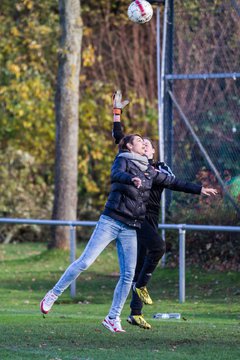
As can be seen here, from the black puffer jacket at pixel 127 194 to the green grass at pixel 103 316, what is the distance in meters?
1.17

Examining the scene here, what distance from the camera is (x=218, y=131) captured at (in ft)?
55.9

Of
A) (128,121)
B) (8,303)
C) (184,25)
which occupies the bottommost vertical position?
(8,303)

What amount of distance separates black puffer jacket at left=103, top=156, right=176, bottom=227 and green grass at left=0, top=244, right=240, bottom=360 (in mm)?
1174

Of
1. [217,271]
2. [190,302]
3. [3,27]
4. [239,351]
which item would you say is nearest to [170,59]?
[217,271]

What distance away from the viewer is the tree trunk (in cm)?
1958

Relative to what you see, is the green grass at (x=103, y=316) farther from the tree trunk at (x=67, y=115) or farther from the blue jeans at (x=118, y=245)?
the tree trunk at (x=67, y=115)

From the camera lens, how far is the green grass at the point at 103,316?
9.02m

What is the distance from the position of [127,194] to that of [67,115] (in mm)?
10163

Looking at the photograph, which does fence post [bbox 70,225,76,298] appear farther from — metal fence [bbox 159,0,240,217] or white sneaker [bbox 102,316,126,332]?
white sneaker [bbox 102,316,126,332]

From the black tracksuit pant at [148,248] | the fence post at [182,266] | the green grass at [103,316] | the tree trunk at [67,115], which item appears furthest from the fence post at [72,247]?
the tree trunk at [67,115]

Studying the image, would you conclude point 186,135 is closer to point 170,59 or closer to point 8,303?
point 170,59

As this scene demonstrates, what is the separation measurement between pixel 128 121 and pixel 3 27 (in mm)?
4030

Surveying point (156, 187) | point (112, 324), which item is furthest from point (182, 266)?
point (112, 324)

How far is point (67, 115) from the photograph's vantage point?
65.8 feet
